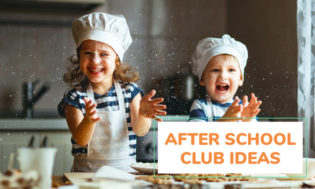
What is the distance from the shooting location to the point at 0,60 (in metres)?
1.35

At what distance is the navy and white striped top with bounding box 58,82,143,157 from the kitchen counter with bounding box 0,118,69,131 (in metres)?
0.29

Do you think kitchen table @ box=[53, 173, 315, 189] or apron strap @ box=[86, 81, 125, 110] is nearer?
kitchen table @ box=[53, 173, 315, 189]

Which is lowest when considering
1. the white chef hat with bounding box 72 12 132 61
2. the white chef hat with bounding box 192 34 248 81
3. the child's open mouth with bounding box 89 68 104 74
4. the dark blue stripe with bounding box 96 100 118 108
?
the dark blue stripe with bounding box 96 100 118 108

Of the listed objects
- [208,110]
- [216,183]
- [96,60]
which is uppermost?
[96,60]

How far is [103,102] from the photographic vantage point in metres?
1.03

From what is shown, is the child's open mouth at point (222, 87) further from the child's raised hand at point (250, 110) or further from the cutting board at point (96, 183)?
the cutting board at point (96, 183)

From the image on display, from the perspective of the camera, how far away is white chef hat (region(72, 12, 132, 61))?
0.99 meters

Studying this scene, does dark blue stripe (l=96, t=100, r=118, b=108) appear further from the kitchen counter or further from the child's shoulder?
the kitchen counter

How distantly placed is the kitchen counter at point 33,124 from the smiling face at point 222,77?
0.51 meters

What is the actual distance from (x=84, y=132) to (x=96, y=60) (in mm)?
177

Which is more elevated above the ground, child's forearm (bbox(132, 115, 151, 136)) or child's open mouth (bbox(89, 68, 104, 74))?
child's open mouth (bbox(89, 68, 104, 74))

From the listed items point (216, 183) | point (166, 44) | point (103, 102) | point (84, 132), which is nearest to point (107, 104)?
point (103, 102)

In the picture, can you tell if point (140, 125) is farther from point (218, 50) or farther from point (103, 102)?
point (218, 50)

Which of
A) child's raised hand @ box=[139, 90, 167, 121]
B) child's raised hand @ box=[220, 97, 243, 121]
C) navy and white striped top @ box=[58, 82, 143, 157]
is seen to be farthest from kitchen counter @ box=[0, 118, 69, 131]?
child's raised hand @ box=[220, 97, 243, 121]
